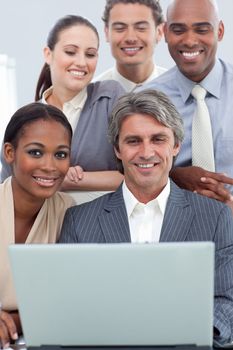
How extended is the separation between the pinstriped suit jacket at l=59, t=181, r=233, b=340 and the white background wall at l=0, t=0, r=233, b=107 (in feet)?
5.54

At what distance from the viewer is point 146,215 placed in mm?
2234

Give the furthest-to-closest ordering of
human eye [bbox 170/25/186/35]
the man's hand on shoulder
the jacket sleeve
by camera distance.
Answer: human eye [bbox 170/25/186/35]
the man's hand on shoulder
the jacket sleeve

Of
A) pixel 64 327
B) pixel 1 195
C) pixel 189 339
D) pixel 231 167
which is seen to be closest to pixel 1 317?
pixel 1 195

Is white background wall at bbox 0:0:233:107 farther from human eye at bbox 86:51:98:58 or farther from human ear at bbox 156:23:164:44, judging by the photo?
human eye at bbox 86:51:98:58

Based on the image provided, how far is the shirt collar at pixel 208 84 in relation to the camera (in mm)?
2729

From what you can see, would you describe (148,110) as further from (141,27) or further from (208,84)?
(141,27)

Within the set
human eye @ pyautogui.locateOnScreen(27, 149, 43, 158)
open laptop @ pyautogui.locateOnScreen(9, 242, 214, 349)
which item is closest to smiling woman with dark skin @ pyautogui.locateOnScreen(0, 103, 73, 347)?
human eye @ pyautogui.locateOnScreen(27, 149, 43, 158)

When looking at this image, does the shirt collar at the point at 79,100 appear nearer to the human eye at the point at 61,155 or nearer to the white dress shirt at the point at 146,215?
the human eye at the point at 61,155

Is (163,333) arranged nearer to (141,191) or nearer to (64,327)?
(64,327)

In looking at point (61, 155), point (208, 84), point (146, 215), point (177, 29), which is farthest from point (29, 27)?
point (146, 215)

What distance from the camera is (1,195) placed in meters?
2.35

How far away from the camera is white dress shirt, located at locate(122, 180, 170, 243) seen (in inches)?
86.9

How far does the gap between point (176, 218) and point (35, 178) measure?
1.46ft

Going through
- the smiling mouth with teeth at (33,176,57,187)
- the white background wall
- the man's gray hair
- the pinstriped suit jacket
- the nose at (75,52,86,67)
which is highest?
the white background wall
